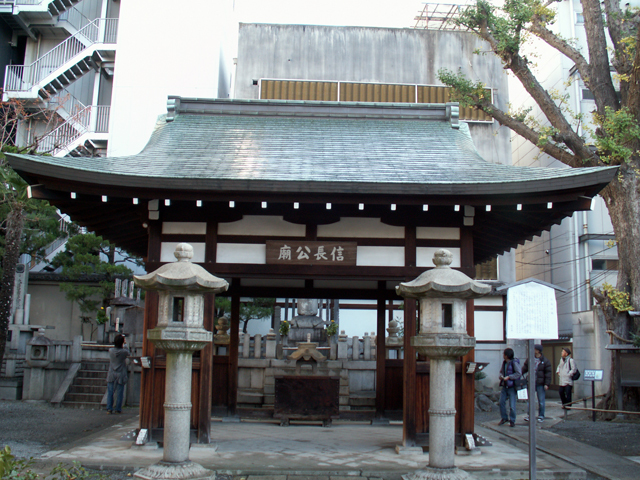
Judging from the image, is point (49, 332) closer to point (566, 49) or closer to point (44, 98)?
point (44, 98)

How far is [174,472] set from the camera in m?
6.34

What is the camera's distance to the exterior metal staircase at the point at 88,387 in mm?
14055

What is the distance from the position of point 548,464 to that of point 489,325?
39.8 feet

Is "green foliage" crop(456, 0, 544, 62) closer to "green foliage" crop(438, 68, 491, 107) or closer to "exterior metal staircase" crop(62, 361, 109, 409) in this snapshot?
"green foliage" crop(438, 68, 491, 107)

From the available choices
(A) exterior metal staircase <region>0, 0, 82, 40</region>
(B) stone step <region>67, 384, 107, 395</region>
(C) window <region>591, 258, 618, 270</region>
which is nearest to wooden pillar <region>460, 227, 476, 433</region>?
(B) stone step <region>67, 384, 107, 395</region>

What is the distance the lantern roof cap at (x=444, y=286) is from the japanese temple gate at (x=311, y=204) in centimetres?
135

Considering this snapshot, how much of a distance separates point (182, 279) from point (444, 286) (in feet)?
10.4

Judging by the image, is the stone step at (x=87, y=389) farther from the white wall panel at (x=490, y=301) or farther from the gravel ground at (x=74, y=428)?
the white wall panel at (x=490, y=301)

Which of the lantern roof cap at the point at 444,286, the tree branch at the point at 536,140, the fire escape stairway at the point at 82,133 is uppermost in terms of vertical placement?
the fire escape stairway at the point at 82,133

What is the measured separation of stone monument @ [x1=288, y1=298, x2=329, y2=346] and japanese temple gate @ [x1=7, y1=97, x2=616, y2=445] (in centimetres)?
954

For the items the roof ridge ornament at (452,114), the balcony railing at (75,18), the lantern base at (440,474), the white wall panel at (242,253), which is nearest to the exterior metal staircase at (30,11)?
the balcony railing at (75,18)

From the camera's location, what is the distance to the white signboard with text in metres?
6.18

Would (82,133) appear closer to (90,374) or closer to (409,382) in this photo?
(90,374)

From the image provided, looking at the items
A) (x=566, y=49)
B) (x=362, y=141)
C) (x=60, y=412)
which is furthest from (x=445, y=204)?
(x=60, y=412)
